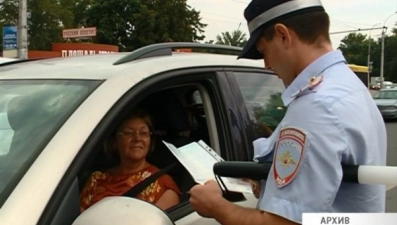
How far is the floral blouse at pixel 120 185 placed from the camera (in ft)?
8.34

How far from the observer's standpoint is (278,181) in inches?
62.1

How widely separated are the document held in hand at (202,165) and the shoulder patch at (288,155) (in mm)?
329

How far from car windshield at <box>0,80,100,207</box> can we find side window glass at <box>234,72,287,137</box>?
3.46 feet

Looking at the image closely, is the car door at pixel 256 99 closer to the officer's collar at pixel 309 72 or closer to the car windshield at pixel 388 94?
the officer's collar at pixel 309 72

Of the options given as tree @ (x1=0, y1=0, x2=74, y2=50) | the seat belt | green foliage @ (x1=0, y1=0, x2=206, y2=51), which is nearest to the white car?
the seat belt

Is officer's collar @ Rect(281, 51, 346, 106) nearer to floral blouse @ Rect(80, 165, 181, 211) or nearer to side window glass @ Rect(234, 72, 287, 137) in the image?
floral blouse @ Rect(80, 165, 181, 211)

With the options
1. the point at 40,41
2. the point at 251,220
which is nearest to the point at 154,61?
the point at 251,220

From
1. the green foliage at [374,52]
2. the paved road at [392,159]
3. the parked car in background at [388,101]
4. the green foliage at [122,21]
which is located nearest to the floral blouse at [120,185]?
the paved road at [392,159]

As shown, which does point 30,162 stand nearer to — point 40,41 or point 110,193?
point 110,193

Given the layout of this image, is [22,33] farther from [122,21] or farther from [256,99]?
[122,21]

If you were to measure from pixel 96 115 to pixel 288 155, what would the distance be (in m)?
0.69

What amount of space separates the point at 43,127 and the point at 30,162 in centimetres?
20

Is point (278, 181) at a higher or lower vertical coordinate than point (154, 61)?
lower

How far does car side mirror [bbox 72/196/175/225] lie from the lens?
1.60 meters
